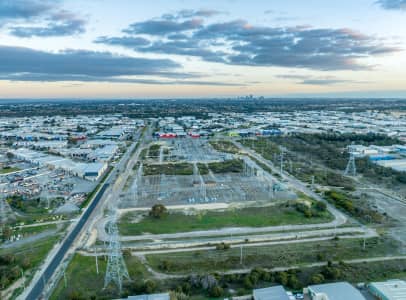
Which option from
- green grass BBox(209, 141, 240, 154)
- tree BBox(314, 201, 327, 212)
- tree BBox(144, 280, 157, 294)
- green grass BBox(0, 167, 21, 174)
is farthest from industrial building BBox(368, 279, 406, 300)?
green grass BBox(0, 167, 21, 174)

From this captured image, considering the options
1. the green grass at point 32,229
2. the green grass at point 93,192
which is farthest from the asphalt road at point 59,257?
the green grass at point 32,229

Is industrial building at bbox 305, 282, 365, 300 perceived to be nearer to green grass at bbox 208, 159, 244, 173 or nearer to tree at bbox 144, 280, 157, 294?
tree at bbox 144, 280, 157, 294

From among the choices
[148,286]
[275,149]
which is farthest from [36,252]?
[275,149]

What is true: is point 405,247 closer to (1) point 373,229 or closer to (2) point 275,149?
(1) point 373,229

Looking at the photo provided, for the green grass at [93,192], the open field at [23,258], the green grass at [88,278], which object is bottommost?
the green grass at [88,278]

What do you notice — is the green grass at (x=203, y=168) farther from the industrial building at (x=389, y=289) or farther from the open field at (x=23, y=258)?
the industrial building at (x=389, y=289)

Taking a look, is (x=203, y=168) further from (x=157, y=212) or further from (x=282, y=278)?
(x=282, y=278)
